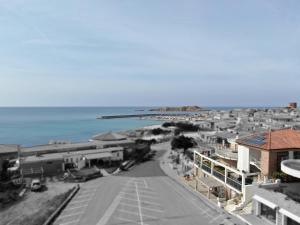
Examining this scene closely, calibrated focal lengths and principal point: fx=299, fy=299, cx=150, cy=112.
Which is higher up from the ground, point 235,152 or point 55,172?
point 235,152

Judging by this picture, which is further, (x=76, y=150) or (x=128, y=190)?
(x=76, y=150)

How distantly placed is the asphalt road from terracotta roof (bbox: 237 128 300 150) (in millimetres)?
5206

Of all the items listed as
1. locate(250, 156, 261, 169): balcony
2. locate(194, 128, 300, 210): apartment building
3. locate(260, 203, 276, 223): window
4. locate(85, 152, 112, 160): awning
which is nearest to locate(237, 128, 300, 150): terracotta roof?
locate(194, 128, 300, 210): apartment building

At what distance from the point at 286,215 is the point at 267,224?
1.69 m

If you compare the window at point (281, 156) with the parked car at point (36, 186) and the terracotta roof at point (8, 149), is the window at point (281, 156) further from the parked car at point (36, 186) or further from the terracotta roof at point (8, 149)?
the terracotta roof at point (8, 149)

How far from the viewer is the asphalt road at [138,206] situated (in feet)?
64.5

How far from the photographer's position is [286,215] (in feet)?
47.9

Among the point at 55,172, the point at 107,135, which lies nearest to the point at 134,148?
the point at 107,135

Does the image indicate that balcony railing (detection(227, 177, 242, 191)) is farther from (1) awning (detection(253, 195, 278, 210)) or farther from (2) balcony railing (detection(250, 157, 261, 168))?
(1) awning (detection(253, 195, 278, 210))

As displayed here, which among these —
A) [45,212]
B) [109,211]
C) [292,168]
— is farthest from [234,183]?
[45,212]

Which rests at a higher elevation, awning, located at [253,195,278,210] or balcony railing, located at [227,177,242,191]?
awning, located at [253,195,278,210]

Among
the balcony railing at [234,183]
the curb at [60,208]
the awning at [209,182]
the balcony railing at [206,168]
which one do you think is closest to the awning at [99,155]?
the curb at [60,208]

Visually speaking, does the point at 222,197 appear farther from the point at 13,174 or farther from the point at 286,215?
the point at 13,174

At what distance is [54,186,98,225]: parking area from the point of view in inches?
784
